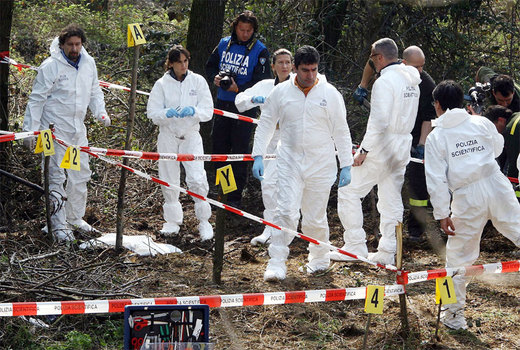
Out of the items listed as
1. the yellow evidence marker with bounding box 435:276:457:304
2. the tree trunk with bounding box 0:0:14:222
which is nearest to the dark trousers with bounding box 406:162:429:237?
the yellow evidence marker with bounding box 435:276:457:304

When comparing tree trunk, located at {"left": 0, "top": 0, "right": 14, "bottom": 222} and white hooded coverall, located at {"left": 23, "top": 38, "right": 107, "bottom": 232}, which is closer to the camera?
white hooded coverall, located at {"left": 23, "top": 38, "right": 107, "bottom": 232}

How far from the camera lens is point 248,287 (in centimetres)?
640

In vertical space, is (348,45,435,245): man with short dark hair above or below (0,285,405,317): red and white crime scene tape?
above

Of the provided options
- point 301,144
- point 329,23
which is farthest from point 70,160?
point 329,23

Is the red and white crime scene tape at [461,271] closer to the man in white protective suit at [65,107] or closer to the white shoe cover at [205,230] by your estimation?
the white shoe cover at [205,230]

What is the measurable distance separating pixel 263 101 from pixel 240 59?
2.62 ft

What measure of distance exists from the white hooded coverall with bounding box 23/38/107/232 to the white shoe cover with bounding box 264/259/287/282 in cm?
221

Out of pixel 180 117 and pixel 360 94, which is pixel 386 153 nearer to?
pixel 360 94

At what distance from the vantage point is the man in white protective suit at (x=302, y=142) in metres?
6.53

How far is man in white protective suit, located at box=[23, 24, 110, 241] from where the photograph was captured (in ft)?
24.7

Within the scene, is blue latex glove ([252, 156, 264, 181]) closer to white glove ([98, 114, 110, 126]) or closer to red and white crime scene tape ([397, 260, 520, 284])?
red and white crime scene tape ([397, 260, 520, 284])

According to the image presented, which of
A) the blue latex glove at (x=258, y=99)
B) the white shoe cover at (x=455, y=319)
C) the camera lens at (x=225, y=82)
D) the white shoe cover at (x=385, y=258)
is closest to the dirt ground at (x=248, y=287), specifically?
the white shoe cover at (x=455, y=319)

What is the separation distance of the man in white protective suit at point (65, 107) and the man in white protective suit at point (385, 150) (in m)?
2.64

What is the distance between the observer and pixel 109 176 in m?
9.71
